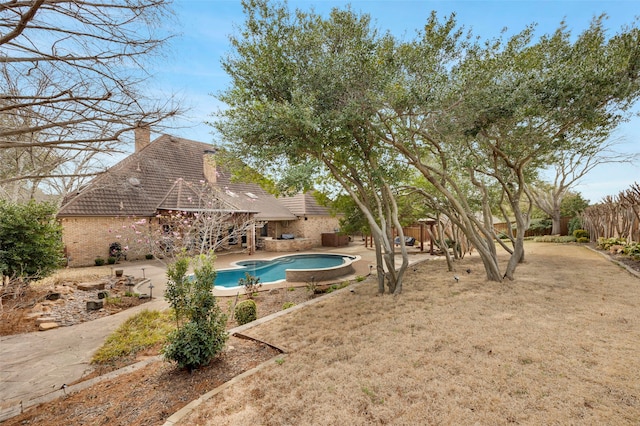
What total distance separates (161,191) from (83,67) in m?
17.5

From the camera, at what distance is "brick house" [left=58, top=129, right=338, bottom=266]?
52.8ft

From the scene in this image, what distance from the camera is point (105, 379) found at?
4.88 m

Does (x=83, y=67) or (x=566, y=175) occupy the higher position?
(x=566, y=175)

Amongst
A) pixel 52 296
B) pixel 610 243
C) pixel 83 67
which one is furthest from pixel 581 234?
pixel 52 296

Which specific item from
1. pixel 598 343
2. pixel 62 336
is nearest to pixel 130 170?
pixel 62 336

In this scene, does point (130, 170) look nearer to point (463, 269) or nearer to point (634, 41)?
point (463, 269)

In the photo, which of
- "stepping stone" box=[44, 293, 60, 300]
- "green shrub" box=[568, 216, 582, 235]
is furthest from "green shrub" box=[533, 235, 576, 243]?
"stepping stone" box=[44, 293, 60, 300]

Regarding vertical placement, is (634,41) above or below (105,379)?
above

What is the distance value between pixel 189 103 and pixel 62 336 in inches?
262

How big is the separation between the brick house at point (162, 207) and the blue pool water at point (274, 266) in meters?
2.51

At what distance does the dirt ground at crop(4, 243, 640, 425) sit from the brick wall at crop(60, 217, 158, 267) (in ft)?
42.4

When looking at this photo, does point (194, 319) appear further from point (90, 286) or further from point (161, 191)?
point (161, 191)

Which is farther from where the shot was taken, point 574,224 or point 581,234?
point 574,224

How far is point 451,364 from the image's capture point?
4453 mm
